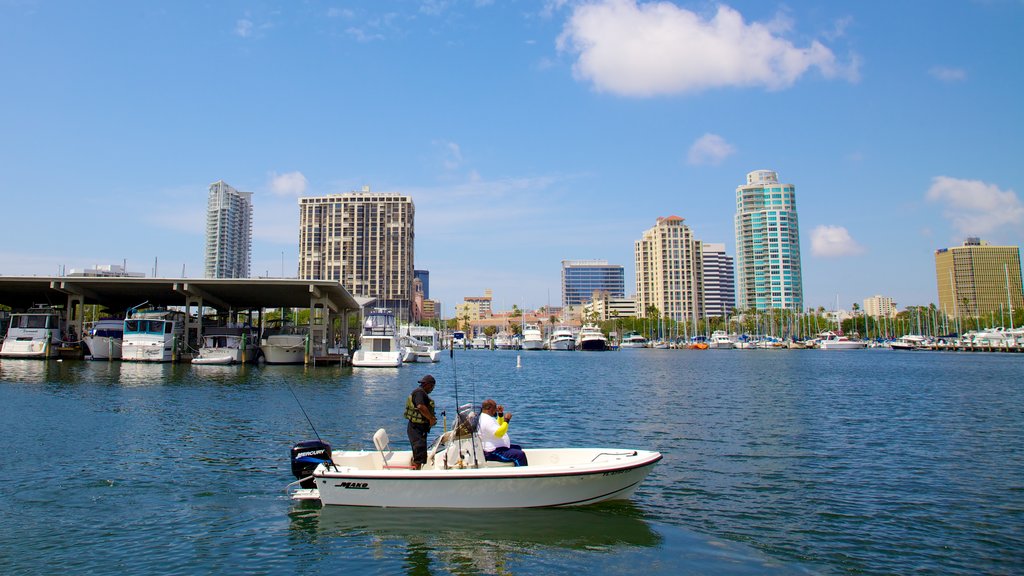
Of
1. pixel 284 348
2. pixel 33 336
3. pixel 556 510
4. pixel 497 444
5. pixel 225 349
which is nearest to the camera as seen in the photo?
pixel 556 510

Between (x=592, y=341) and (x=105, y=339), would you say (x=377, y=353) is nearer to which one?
(x=105, y=339)

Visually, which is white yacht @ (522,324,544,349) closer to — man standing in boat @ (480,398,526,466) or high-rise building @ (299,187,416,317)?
high-rise building @ (299,187,416,317)

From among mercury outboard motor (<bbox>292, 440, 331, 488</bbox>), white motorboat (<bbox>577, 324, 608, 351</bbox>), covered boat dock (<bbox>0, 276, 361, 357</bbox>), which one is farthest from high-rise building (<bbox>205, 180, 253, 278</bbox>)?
mercury outboard motor (<bbox>292, 440, 331, 488</bbox>)

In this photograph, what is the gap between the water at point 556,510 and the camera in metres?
8.51

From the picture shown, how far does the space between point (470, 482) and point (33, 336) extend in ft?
190

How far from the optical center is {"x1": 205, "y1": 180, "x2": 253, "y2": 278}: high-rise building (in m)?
161

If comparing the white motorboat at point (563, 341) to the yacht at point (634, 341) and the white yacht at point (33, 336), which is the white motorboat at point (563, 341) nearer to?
the yacht at point (634, 341)

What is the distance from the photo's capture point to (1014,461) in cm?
1482

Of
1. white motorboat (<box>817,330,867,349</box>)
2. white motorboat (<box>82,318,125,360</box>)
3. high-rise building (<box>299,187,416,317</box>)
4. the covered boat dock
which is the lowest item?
white motorboat (<box>817,330,867,349</box>)

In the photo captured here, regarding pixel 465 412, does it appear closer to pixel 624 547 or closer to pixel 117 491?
pixel 624 547

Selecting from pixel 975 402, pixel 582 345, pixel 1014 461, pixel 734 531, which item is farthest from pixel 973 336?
pixel 734 531

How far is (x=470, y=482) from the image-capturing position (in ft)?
32.9

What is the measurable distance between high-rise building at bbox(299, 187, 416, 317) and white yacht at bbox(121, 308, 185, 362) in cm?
11140

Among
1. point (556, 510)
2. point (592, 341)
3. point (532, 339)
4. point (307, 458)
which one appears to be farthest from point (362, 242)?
point (556, 510)
